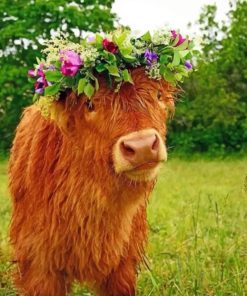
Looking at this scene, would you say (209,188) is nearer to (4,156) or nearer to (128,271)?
(128,271)

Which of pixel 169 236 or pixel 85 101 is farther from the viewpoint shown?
pixel 169 236

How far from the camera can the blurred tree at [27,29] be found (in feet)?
104

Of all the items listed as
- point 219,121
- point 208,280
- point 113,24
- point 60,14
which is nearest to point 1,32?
point 60,14

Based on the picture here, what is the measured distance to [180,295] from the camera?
16.5ft

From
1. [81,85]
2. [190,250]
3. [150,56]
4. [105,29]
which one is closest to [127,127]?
[81,85]

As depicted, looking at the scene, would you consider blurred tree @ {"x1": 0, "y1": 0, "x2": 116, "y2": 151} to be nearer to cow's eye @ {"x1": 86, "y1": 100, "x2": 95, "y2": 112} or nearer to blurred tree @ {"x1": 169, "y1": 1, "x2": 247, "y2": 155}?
blurred tree @ {"x1": 169, "y1": 1, "x2": 247, "y2": 155}

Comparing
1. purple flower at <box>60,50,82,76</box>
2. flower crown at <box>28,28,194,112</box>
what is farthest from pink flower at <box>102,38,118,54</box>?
purple flower at <box>60,50,82,76</box>

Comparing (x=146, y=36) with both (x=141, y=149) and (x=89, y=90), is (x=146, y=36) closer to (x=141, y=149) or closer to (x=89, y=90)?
(x=89, y=90)

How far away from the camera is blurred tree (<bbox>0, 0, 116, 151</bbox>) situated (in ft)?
104

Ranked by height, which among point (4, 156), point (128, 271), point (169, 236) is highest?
point (128, 271)

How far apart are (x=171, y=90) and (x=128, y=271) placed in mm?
1258

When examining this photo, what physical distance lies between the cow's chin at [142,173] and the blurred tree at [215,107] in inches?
1071

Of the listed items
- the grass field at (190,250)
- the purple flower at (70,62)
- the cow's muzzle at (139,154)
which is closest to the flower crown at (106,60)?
the purple flower at (70,62)

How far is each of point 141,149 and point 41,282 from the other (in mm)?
1430
